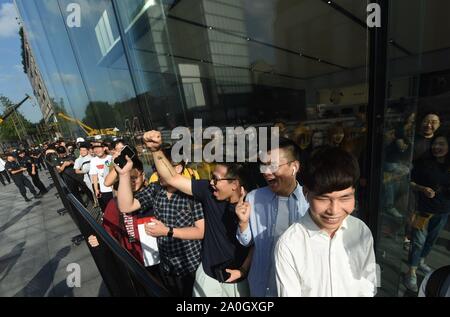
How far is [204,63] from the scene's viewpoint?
4.44 m

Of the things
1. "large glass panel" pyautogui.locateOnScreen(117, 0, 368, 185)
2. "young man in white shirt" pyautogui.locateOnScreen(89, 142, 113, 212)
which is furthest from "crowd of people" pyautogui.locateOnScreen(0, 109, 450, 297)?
"young man in white shirt" pyautogui.locateOnScreen(89, 142, 113, 212)

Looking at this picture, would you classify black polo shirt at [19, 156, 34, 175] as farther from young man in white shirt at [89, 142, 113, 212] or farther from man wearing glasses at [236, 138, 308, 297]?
man wearing glasses at [236, 138, 308, 297]

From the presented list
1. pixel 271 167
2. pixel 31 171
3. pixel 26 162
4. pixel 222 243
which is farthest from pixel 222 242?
pixel 26 162

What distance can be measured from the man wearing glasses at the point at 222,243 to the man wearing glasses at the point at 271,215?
129 millimetres

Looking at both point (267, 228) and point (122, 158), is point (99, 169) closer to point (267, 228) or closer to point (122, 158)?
point (122, 158)

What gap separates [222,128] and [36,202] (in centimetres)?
595

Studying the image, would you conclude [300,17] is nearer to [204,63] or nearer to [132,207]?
[204,63]

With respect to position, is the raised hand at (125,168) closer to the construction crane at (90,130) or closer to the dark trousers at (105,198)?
the dark trousers at (105,198)

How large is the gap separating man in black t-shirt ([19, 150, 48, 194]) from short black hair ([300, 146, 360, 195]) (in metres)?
8.87

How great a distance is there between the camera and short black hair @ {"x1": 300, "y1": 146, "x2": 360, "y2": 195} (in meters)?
1.04

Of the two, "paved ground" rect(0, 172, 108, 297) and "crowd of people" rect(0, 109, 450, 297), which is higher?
"crowd of people" rect(0, 109, 450, 297)

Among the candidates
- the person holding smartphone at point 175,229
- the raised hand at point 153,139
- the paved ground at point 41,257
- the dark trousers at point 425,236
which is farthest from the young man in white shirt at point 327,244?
the paved ground at point 41,257

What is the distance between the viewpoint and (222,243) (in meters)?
1.58
